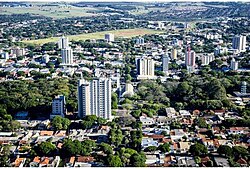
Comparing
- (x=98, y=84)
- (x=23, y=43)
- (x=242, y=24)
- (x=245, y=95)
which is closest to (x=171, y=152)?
(x=98, y=84)

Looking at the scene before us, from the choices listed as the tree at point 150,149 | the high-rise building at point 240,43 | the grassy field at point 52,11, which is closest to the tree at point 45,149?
the tree at point 150,149

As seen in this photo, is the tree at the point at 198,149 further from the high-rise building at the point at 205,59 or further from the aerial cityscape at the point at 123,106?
the high-rise building at the point at 205,59

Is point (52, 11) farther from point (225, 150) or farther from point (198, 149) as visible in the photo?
point (225, 150)

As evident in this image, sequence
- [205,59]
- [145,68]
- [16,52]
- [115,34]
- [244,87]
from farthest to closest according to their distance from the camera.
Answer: [115,34]
[16,52]
[205,59]
[145,68]
[244,87]

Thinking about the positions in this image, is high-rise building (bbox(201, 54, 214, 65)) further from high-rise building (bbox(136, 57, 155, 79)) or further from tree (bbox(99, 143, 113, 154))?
tree (bbox(99, 143, 113, 154))

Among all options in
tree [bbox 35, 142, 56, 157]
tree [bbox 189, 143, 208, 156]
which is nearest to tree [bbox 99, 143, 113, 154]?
tree [bbox 35, 142, 56, 157]

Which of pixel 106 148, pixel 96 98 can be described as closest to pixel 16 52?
pixel 96 98
